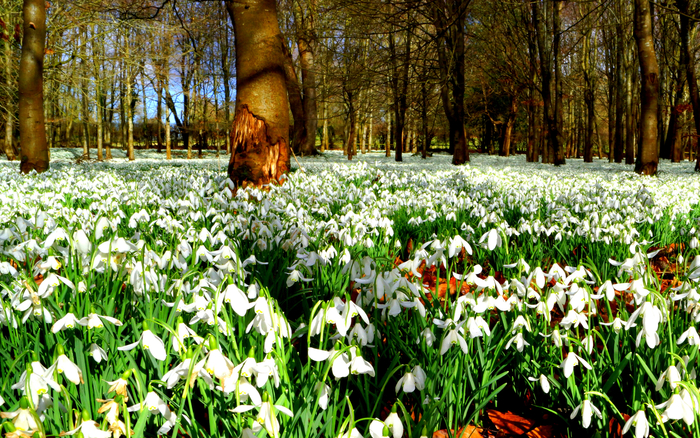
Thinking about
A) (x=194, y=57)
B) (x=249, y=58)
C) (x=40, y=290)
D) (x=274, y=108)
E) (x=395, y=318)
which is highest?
(x=194, y=57)

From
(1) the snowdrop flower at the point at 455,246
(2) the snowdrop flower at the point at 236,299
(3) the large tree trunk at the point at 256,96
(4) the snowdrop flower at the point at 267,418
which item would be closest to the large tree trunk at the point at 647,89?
(3) the large tree trunk at the point at 256,96

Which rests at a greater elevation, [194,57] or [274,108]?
[194,57]

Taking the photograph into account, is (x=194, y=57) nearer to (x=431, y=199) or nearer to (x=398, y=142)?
(x=398, y=142)

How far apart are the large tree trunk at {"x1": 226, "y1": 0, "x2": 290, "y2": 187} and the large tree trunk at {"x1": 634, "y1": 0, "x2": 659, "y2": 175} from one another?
8.56 meters

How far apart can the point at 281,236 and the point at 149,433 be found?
1.67m

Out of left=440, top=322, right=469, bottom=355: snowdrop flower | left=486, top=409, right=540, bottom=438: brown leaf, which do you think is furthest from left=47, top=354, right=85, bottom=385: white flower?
left=486, top=409, right=540, bottom=438: brown leaf

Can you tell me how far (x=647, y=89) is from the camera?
1065 centimetres

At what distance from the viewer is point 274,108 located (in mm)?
6402

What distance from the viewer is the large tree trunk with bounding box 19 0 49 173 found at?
369 inches

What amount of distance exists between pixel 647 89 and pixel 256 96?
Result: 30.3ft

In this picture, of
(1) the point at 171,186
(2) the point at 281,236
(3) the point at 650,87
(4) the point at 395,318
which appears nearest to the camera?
(4) the point at 395,318

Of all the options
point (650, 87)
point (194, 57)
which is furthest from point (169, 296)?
point (194, 57)

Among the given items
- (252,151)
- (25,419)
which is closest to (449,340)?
(25,419)

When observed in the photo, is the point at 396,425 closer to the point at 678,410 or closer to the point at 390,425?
the point at 390,425
